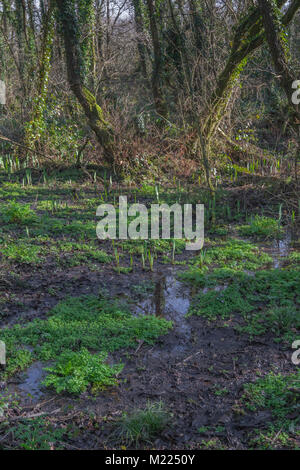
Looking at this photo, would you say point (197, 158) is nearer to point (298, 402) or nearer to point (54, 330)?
point (54, 330)

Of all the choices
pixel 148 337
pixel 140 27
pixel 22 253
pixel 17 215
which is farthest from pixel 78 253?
pixel 140 27

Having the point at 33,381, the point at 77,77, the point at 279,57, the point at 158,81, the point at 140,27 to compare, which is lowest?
the point at 33,381

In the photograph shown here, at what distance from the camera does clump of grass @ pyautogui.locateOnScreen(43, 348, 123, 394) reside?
129 inches

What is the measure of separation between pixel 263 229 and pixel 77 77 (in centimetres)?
556

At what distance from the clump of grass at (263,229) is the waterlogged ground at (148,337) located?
0.9 inches

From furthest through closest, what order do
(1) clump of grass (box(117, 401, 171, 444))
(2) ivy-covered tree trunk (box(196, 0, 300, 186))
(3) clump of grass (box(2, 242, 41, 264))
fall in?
1. (2) ivy-covered tree trunk (box(196, 0, 300, 186))
2. (3) clump of grass (box(2, 242, 41, 264))
3. (1) clump of grass (box(117, 401, 171, 444))

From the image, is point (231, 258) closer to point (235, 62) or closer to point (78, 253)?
point (78, 253)

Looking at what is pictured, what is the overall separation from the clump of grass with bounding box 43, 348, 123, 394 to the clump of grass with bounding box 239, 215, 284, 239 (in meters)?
3.86

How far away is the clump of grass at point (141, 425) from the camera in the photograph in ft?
9.14

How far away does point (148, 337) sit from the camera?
13.3ft

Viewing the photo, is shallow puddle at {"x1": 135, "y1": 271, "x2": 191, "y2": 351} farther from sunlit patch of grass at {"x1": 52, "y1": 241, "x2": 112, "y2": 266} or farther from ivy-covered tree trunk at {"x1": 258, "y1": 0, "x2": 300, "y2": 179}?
ivy-covered tree trunk at {"x1": 258, "y1": 0, "x2": 300, "y2": 179}

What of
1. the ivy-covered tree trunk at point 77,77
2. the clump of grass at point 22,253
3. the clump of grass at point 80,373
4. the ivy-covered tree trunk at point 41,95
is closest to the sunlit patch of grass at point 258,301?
the clump of grass at point 80,373

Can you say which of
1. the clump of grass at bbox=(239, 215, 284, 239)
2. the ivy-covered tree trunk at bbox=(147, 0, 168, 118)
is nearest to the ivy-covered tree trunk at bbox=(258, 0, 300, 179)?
the clump of grass at bbox=(239, 215, 284, 239)

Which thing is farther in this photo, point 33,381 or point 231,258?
point 231,258
